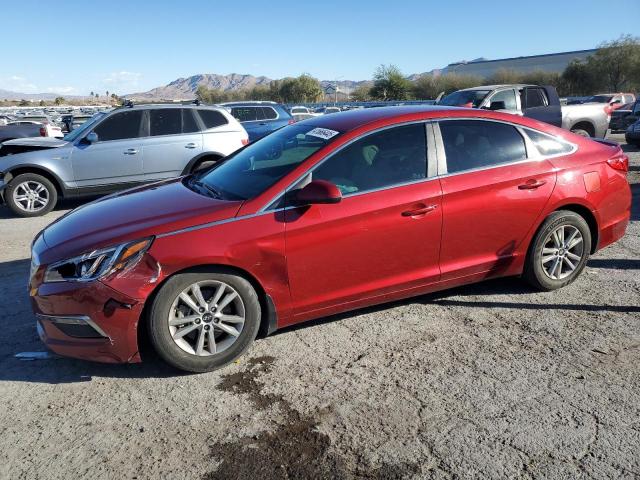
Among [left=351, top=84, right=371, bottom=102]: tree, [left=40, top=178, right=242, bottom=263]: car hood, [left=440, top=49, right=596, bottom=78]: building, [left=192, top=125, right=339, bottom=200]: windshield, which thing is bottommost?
[left=40, top=178, right=242, bottom=263]: car hood

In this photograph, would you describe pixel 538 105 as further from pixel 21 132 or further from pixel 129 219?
pixel 21 132

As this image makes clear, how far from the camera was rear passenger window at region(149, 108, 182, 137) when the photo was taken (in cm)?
909

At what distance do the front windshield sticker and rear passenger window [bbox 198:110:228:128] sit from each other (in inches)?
223

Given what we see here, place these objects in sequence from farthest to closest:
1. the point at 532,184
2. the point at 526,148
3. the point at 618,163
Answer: the point at 618,163 < the point at 526,148 < the point at 532,184

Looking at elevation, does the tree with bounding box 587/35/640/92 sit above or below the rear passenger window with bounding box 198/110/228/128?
above

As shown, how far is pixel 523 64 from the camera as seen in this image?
79.5 m

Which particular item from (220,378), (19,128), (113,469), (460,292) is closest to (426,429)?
(220,378)

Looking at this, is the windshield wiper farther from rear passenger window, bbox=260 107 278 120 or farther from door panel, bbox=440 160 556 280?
rear passenger window, bbox=260 107 278 120

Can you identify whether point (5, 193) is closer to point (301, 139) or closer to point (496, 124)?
point (301, 139)

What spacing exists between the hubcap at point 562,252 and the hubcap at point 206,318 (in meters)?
2.70

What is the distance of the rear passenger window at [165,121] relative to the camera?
29.8 feet

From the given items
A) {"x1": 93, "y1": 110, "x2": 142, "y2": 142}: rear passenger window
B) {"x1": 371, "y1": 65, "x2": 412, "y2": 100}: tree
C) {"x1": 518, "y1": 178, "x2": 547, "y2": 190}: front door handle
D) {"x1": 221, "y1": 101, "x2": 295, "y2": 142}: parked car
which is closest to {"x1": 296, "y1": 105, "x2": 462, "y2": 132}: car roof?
{"x1": 518, "y1": 178, "x2": 547, "y2": 190}: front door handle

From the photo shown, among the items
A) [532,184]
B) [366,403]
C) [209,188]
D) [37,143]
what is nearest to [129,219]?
[209,188]

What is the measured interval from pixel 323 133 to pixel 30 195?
6558 millimetres
